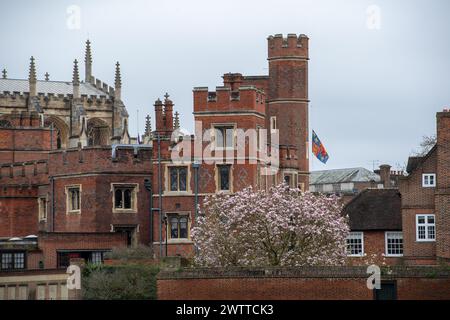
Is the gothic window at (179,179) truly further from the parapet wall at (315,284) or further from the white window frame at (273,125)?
the parapet wall at (315,284)

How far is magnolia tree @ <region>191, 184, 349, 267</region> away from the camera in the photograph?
212 ft

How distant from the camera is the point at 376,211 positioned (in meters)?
82.5

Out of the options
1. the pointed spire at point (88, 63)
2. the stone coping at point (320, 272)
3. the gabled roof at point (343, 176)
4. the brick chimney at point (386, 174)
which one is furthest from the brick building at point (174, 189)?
the gabled roof at point (343, 176)

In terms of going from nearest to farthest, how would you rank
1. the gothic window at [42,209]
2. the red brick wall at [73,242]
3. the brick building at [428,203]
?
the brick building at [428,203]
the red brick wall at [73,242]
the gothic window at [42,209]

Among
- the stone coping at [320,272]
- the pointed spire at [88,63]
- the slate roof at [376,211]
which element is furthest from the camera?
the pointed spire at [88,63]

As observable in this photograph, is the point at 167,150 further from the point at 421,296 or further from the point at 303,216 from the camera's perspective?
the point at 421,296

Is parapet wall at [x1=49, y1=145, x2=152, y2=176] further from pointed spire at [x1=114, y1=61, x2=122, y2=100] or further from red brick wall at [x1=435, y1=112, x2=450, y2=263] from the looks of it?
pointed spire at [x1=114, y1=61, x2=122, y2=100]

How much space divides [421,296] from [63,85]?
9648 cm

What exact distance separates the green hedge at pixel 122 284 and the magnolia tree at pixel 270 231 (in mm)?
2648

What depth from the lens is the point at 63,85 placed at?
146 metres

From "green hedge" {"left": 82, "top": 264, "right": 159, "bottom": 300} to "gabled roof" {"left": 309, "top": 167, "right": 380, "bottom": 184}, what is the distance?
9721cm

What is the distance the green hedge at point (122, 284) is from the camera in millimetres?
62719

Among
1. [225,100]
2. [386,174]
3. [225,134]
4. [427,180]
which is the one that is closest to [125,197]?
[225,134]
